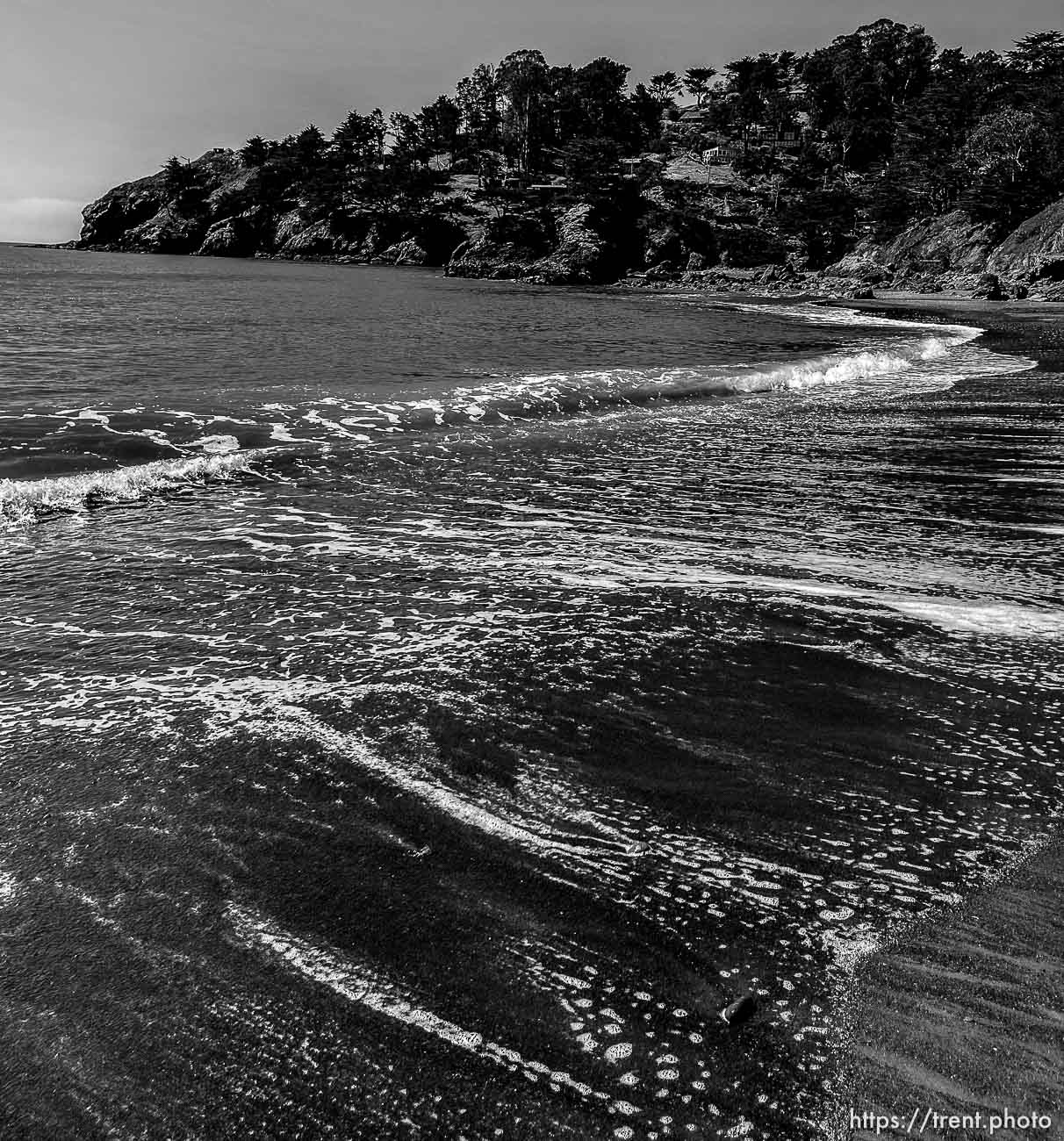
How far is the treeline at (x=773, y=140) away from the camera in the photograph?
79375 mm

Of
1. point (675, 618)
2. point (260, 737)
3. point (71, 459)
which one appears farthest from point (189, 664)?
point (71, 459)

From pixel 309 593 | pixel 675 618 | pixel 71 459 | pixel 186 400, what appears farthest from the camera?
pixel 186 400

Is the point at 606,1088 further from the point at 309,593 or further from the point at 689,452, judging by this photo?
the point at 689,452

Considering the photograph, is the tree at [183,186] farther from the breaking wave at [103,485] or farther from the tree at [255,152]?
the breaking wave at [103,485]

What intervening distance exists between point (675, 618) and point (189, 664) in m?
3.35

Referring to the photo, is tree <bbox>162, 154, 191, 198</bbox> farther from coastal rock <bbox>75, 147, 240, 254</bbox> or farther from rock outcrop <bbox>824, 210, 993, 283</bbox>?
rock outcrop <bbox>824, 210, 993, 283</bbox>

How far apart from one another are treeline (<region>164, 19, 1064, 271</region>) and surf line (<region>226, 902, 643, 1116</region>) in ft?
272

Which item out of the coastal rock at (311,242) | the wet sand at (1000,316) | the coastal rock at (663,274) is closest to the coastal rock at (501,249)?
the coastal rock at (663,274)

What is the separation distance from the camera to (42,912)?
3021 millimetres

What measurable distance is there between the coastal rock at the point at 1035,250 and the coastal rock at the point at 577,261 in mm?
42108

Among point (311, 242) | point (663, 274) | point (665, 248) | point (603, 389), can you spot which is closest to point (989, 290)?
point (663, 274)

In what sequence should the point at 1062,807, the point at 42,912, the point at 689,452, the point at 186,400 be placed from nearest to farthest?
the point at 42,912 → the point at 1062,807 → the point at 689,452 → the point at 186,400

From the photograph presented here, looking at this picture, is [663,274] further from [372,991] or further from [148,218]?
[148,218]

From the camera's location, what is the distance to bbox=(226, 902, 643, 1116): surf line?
2.40 meters
